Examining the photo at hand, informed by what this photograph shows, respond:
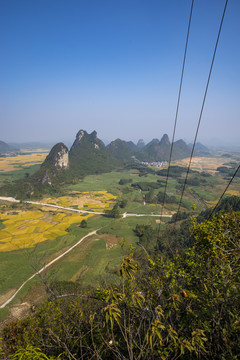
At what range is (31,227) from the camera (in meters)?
30.6

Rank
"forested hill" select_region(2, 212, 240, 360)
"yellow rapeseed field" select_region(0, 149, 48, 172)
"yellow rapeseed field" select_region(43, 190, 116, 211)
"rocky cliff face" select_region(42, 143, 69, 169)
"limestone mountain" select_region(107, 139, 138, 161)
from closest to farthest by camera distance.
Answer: "forested hill" select_region(2, 212, 240, 360) < "yellow rapeseed field" select_region(43, 190, 116, 211) < "rocky cliff face" select_region(42, 143, 69, 169) < "yellow rapeseed field" select_region(0, 149, 48, 172) < "limestone mountain" select_region(107, 139, 138, 161)

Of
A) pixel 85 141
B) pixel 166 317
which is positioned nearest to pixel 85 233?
pixel 166 317

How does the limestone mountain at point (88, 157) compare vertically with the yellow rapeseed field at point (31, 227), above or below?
above

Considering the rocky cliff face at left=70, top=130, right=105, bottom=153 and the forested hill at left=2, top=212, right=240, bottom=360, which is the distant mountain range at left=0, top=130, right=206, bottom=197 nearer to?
the rocky cliff face at left=70, top=130, right=105, bottom=153

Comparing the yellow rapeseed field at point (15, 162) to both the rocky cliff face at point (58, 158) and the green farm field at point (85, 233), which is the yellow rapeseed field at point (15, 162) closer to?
the rocky cliff face at point (58, 158)

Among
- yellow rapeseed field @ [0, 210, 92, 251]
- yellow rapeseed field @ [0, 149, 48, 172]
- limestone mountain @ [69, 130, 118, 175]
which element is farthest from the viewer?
yellow rapeseed field @ [0, 149, 48, 172]

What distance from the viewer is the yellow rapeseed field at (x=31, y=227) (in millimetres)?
25672

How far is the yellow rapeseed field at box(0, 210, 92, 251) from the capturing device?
25.7m

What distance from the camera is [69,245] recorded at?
2477 cm

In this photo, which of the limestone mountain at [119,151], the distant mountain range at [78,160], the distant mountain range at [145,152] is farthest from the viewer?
the distant mountain range at [145,152]

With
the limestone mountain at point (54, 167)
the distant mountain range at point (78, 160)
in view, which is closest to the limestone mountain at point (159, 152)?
the distant mountain range at point (78, 160)

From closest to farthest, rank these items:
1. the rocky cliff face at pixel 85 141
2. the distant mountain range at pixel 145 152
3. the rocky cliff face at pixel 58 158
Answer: the rocky cliff face at pixel 58 158 < the rocky cliff face at pixel 85 141 < the distant mountain range at pixel 145 152

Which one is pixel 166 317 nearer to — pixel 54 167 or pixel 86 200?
pixel 86 200

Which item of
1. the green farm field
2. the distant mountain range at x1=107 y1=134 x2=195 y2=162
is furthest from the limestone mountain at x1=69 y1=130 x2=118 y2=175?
the distant mountain range at x1=107 y1=134 x2=195 y2=162
